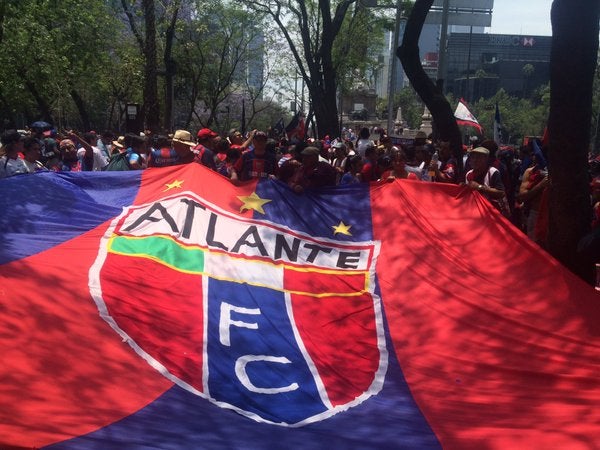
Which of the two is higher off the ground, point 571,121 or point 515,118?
point 515,118

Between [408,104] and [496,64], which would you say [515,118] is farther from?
[496,64]

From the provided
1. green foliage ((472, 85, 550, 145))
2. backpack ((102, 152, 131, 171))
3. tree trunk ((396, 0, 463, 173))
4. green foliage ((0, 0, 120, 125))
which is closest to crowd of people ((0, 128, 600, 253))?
backpack ((102, 152, 131, 171))

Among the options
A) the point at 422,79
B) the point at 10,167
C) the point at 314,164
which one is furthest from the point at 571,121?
the point at 10,167

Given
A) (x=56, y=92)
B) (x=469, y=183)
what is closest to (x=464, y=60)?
(x=56, y=92)

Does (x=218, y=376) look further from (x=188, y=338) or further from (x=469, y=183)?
(x=469, y=183)

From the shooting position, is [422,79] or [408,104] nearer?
[422,79]

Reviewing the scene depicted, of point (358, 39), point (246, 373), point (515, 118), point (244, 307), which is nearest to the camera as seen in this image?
point (246, 373)

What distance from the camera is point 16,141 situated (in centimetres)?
780

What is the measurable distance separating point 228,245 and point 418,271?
175 centimetres

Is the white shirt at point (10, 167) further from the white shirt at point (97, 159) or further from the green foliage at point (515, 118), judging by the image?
the green foliage at point (515, 118)

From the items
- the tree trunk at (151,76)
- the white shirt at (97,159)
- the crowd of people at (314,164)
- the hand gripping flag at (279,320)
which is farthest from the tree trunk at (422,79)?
the tree trunk at (151,76)

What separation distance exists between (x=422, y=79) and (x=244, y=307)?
259 inches

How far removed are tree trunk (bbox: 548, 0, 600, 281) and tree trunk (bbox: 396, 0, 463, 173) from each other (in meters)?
4.36

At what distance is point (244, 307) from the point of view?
18.0 ft
